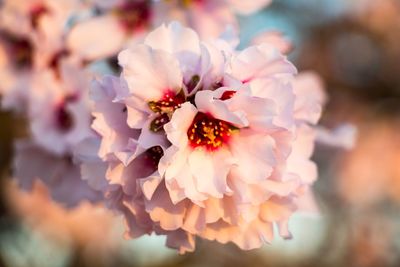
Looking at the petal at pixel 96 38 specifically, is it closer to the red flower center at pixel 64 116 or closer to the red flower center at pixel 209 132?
the red flower center at pixel 64 116

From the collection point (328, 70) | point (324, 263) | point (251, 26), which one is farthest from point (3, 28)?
point (328, 70)

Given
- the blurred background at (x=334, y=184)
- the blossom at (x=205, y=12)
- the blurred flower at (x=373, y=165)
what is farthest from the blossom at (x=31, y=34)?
the blurred flower at (x=373, y=165)

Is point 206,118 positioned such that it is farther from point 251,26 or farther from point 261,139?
point 251,26

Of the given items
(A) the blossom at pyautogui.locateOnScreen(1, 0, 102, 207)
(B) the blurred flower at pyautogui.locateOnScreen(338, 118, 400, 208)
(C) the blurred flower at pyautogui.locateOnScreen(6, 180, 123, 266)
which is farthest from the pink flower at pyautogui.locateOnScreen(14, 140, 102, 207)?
(B) the blurred flower at pyautogui.locateOnScreen(338, 118, 400, 208)

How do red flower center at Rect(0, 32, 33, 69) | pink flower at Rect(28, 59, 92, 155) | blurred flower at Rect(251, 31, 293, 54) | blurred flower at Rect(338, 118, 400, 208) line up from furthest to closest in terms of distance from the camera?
blurred flower at Rect(338, 118, 400, 208) < red flower center at Rect(0, 32, 33, 69) < pink flower at Rect(28, 59, 92, 155) < blurred flower at Rect(251, 31, 293, 54)

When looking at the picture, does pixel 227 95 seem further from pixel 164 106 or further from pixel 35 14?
pixel 35 14

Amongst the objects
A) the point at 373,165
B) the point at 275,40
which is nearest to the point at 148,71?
the point at 275,40

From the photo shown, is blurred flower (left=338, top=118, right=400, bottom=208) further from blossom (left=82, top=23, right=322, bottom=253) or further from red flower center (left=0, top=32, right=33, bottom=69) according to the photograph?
blossom (left=82, top=23, right=322, bottom=253)
